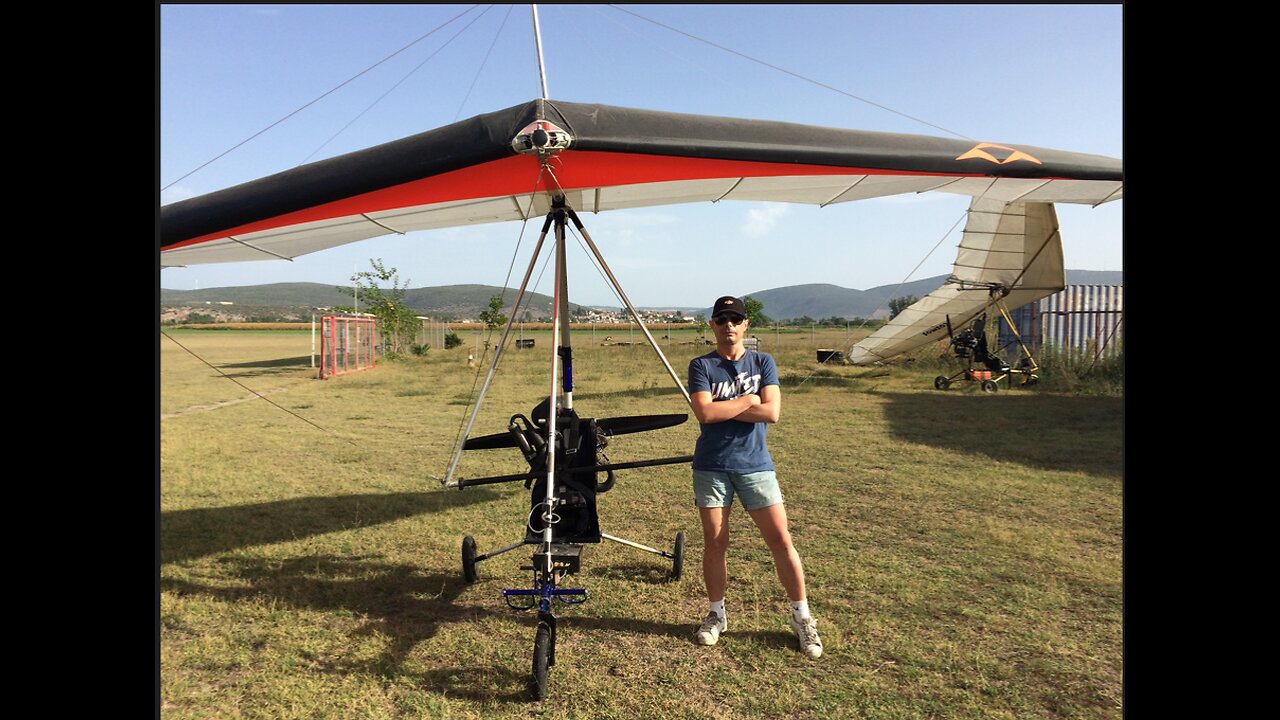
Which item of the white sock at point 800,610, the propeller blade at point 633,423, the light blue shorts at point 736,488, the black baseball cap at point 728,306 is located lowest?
the white sock at point 800,610

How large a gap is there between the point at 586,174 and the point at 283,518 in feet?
13.0

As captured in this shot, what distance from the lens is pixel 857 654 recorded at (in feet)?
10.0

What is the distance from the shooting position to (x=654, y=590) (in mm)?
3908

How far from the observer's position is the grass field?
279 centimetres

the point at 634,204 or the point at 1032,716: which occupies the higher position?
the point at 634,204

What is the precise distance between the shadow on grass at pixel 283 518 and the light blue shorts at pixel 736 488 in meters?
3.35

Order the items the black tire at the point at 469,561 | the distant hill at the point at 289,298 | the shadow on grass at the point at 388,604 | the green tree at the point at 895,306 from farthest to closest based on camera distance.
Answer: the distant hill at the point at 289,298 < the green tree at the point at 895,306 < the black tire at the point at 469,561 < the shadow on grass at the point at 388,604

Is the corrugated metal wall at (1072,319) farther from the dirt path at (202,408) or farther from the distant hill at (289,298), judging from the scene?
the distant hill at (289,298)

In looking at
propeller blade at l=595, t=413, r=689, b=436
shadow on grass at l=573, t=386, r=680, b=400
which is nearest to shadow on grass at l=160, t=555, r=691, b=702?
propeller blade at l=595, t=413, r=689, b=436

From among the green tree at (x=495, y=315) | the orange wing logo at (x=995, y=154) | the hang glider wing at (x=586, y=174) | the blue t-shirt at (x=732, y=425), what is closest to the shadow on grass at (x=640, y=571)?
the blue t-shirt at (x=732, y=425)

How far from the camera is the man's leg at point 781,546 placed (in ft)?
10.0
